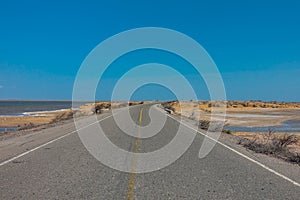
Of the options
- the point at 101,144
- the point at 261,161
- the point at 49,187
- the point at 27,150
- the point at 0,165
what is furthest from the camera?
the point at 101,144

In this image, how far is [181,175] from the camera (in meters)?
8.50

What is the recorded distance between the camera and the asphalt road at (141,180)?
264 inches

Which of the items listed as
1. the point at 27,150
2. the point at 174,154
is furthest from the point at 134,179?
the point at 27,150

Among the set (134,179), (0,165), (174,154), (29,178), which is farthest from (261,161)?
(0,165)

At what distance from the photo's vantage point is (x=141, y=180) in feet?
25.9

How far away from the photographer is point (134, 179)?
7965 mm

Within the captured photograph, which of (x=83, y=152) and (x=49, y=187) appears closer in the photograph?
(x=49, y=187)

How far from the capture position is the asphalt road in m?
6.71

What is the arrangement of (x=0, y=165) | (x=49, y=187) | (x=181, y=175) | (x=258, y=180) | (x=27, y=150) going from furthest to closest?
(x=27, y=150) < (x=0, y=165) < (x=181, y=175) < (x=258, y=180) < (x=49, y=187)

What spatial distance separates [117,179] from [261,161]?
4.91m

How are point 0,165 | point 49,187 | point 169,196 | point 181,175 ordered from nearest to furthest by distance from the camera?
1. point 169,196
2. point 49,187
3. point 181,175
4. point 0,165

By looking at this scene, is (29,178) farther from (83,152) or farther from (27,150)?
(27,150)

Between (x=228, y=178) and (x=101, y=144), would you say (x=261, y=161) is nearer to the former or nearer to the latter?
(x=228, y=178)

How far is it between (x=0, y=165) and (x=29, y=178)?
7.48 ft
